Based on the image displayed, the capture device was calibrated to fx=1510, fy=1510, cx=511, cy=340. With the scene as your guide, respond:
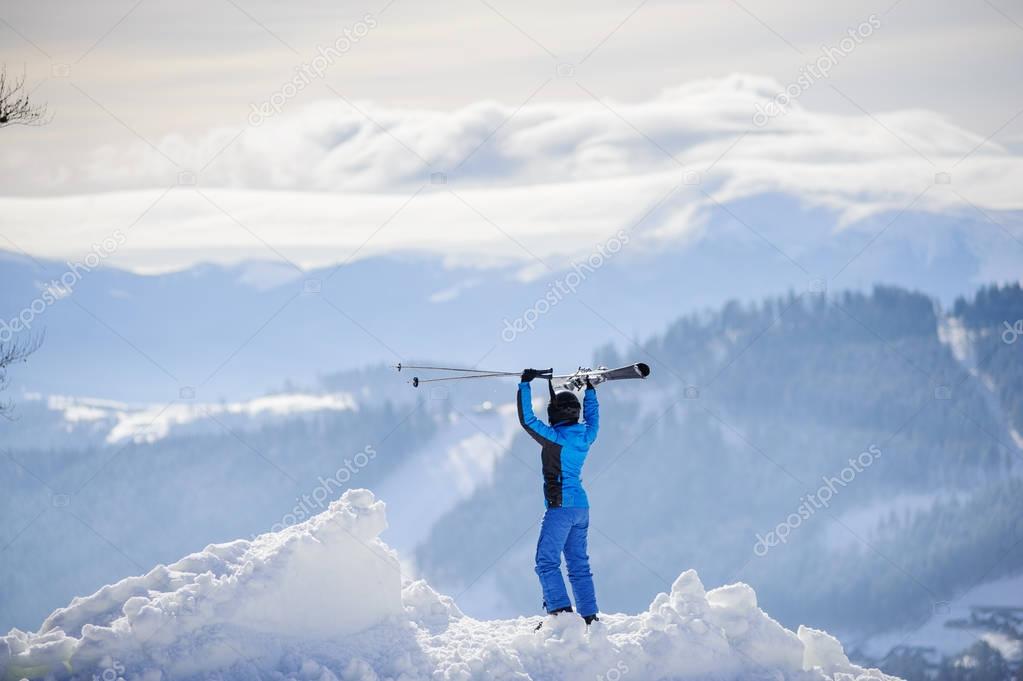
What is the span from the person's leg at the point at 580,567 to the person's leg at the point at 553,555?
176 millimetres

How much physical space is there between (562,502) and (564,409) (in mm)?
1210

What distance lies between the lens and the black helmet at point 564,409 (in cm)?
1962

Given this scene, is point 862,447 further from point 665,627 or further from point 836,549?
point 665,627

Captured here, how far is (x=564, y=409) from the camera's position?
64.4ft

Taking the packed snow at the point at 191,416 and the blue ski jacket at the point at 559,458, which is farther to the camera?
the packed snow at the point at 191,416

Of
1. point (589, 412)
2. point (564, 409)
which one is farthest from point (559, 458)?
point (589, 412)

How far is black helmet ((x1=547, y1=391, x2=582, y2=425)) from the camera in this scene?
1962cm

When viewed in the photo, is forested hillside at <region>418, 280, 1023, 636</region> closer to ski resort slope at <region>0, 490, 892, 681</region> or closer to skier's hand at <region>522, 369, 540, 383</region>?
ski resort slope at <region>0, 490, 892, 681</region>

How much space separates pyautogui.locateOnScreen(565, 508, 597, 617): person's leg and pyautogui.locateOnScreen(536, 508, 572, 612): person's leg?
0.58 feet

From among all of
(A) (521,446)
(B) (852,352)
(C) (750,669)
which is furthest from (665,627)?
(B) (852,352)

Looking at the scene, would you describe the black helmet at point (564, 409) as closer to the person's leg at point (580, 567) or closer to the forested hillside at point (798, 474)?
the person's leg at point (580, 567)

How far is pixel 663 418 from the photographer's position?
183m

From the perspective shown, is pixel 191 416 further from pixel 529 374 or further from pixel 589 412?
pixel 529 374

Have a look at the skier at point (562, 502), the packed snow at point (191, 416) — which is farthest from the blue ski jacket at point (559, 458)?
the packed snow at point (191, 416)
